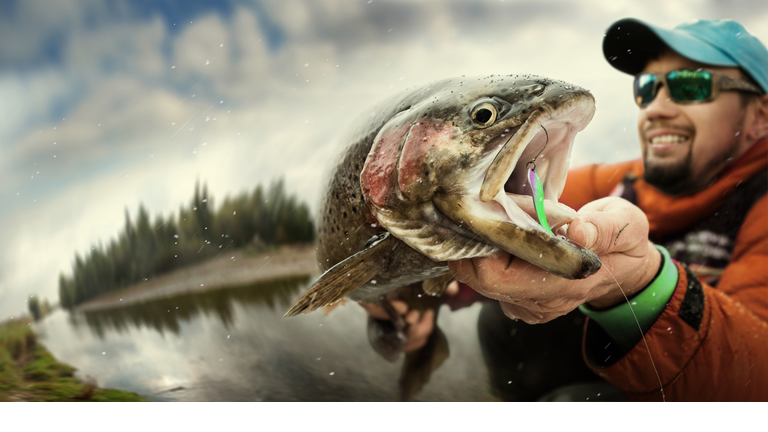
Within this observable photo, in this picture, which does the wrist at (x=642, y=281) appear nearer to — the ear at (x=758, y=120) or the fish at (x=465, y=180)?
the fish at (x=465, y=180)

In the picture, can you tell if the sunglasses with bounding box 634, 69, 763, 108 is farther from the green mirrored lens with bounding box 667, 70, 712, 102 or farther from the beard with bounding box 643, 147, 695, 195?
the beard with bounding box 643, 147, 695, 195

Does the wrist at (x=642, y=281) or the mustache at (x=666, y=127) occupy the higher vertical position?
the mustache at (x=666, y=127)

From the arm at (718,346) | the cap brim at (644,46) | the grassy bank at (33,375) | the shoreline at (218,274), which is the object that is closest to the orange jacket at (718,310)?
the arm at (718,346)

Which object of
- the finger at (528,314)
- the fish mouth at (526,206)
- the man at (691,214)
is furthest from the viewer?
the man at (691,214)

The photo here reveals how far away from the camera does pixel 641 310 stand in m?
0.86

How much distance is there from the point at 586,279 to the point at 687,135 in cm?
51

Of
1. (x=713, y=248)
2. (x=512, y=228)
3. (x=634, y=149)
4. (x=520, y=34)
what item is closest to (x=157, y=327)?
(x=512, y=228)

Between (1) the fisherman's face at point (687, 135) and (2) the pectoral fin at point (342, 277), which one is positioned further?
(1) the fisherman's face at point (687, 135)

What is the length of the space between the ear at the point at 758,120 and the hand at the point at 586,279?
45cm

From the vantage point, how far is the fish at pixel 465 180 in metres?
0.51

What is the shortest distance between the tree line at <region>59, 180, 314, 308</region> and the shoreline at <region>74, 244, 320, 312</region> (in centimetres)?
2

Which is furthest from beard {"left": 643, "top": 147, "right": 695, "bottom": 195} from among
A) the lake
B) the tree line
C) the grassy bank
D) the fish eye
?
the grassy bank

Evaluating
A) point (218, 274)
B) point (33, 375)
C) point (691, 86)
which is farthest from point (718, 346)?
point (33, 375)
